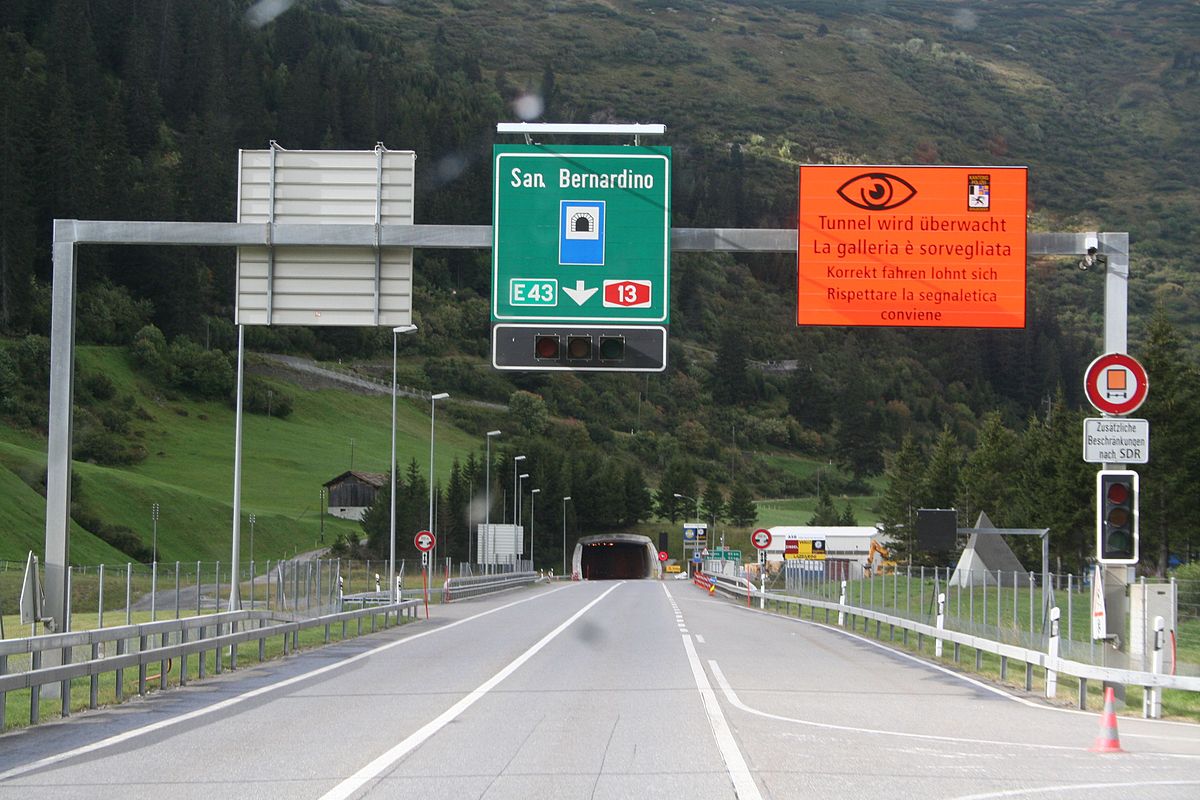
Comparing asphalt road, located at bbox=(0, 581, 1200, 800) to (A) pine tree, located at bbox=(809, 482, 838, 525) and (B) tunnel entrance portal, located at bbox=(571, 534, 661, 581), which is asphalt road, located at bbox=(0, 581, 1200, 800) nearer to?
(B) tunnel entrance portal, located at bbox=(571, 534, 661, 581)

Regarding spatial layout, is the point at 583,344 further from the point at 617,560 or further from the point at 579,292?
the point at 617,560

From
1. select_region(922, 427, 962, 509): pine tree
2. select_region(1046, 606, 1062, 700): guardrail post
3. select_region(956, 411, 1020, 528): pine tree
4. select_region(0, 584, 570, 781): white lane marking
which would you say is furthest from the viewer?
select_region(922, 427, 962, 509): pine tree

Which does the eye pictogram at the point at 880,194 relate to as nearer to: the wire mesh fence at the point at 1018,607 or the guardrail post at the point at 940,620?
the wire mesh fence at the point at 1018,607

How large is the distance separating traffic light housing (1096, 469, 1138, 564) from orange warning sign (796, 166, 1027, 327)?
2753 millimetres

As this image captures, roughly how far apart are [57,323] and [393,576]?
88.8 feet

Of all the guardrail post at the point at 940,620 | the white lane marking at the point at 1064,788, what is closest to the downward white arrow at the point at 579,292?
the guardrail post at the point at 940,620

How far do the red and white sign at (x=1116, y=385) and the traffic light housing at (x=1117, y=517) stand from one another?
1122mm

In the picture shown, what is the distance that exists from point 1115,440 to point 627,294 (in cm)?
676

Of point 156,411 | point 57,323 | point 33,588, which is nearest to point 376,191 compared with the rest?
point 57,323

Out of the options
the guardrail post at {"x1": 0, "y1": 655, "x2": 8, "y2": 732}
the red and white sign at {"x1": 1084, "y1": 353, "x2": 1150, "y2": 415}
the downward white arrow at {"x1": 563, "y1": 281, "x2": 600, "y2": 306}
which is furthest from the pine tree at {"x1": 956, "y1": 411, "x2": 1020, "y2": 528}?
the guardrail post at {"x1": 0, "y1": 655, "x2": 8, "y2": 732}

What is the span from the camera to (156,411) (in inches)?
5054

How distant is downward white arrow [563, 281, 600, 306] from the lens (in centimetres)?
2025

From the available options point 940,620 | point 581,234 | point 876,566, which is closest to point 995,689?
point 940,620

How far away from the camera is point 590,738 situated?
13.4 metres
